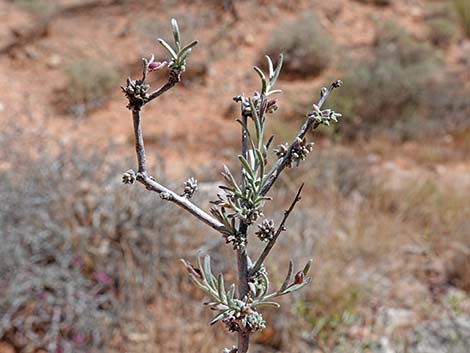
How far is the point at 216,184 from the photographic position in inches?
129

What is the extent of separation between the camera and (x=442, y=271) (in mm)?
3057

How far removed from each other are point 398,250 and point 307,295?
776 millimetres

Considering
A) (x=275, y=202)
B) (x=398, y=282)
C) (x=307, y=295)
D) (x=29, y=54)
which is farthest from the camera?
(x=29, y=54)

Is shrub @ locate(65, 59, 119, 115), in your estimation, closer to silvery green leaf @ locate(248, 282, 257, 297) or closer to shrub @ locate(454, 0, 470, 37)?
shrub @ locate(454, 0, 470, 37)

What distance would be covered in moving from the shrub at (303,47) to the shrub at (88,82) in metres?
2.12

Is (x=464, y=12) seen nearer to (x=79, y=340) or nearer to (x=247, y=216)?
(x=79, y=340)

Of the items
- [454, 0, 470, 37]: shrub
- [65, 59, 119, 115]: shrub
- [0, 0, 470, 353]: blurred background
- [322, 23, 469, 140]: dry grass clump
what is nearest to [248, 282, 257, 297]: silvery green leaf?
[0, 0, 470, 353]: blurred background

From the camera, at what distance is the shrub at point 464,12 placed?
7.92m

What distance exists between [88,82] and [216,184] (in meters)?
3.67

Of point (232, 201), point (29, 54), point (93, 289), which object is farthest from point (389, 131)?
point (232, 201)

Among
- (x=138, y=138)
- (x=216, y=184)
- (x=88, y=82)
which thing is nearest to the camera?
(x=138, y=138)

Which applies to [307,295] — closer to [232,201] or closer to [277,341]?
[277,341]

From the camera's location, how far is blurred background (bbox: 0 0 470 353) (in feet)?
7.97

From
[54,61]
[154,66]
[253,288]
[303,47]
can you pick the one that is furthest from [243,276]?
[54,61]
